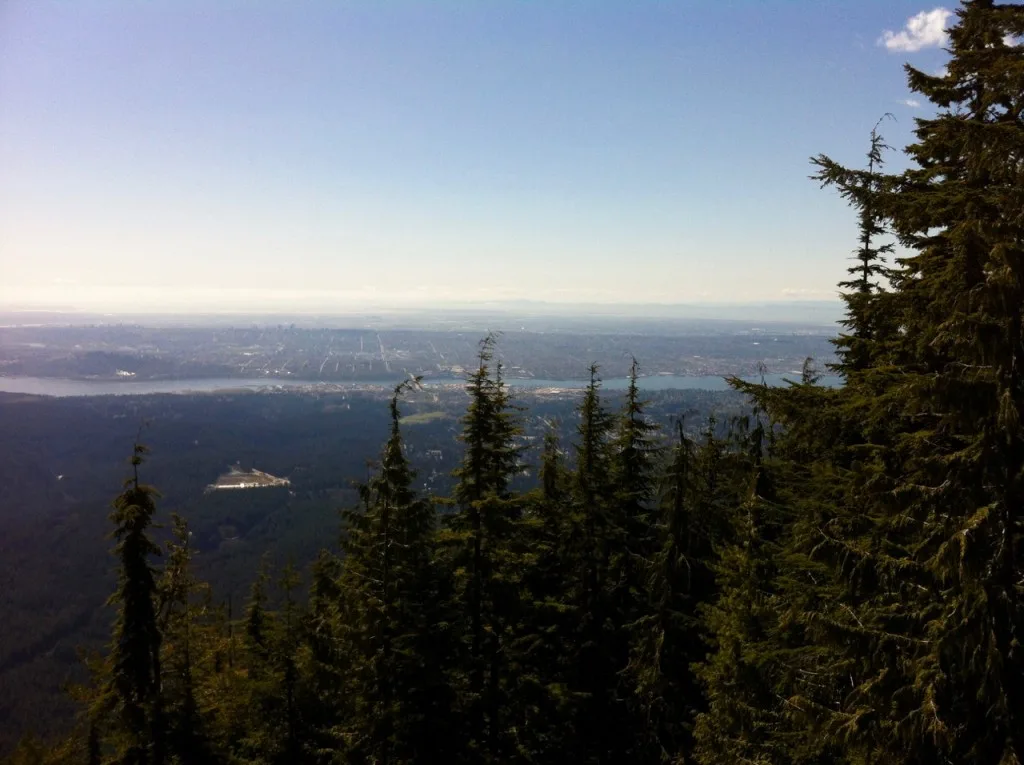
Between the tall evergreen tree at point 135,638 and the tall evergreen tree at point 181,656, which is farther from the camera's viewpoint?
the tall evergreen tree at point 135,638

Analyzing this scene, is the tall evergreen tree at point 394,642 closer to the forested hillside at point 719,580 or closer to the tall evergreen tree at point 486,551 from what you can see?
the forested hillside at point 719,580

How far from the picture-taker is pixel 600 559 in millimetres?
17016

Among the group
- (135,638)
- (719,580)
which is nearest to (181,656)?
(135,638)

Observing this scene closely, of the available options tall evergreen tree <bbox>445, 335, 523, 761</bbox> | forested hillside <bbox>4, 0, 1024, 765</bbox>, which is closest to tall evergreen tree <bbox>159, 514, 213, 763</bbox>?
forested hillside <bbox>4, 0, 1024, 765</bbox>

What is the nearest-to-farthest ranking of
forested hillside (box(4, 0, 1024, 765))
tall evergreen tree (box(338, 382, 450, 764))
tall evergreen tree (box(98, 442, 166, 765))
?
forested hillside (box(4, 0, 1024, 765)) < tall evergreen tree (box(338, 382, 450, 764)) < tall evergreen tree (box(98, 442, 166, 765))

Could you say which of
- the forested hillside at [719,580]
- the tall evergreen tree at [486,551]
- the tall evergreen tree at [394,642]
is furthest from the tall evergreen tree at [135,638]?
the tall evergreen tree at [486,551]

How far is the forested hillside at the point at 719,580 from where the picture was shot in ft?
21.1

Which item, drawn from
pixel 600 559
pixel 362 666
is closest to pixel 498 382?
pixel 600 559

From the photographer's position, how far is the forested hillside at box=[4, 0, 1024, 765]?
642cm

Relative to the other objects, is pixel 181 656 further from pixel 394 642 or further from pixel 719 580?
pixel 719 580

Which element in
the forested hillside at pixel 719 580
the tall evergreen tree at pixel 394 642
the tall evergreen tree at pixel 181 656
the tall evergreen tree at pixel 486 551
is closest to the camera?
the forested hillside at pixel 719 580

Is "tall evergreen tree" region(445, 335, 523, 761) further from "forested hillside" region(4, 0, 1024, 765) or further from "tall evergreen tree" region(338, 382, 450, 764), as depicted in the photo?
"tall evergreen tree" region(338, 382, 450, 764)

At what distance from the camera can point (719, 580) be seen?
1432 centimetres

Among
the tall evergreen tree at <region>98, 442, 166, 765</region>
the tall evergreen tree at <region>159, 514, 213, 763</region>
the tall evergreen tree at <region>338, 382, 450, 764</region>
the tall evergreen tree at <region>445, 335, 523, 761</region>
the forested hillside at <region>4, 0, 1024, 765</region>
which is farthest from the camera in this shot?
the tall evergreen tree at <region>98, 442, 166, 765</region>
